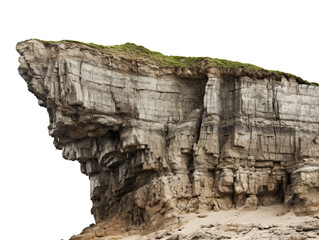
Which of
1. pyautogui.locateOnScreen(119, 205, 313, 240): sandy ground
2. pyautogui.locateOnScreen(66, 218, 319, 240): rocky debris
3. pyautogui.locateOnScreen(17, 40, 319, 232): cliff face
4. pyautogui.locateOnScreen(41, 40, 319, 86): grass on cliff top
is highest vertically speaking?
pyautogui.locateOnScreen(41, 40, 319, 86): grass on cliff top

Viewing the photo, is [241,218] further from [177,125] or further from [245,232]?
[177,125]

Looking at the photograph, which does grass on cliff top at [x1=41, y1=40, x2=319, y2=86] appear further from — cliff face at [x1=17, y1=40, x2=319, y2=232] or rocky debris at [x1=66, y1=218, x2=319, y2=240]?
rocky debris at [x1=66, y1=218, x2=319, y2=240]

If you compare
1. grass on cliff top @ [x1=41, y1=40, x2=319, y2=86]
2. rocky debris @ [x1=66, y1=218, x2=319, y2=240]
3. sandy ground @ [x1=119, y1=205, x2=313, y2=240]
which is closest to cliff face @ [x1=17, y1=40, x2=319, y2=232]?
grass on cliff top @ [x1=41, y1=40, x2=319, y2=86]

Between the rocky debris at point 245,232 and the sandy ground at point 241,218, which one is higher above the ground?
the sandy ground at point 241,218

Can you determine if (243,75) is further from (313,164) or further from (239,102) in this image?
(313,164)

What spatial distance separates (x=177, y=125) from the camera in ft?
168

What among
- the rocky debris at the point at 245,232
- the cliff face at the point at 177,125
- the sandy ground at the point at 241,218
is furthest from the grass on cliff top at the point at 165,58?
the rocky debris at the point at 245,232

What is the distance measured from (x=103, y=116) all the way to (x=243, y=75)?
36.4 feet

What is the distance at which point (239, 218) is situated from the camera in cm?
4431

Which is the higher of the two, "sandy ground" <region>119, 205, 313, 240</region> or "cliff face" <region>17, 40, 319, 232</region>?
"cliff face" <region>17, 40, 319, 232</region>

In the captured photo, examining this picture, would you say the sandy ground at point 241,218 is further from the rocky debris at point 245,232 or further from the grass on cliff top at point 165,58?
the grass on cliff top at point 165,58

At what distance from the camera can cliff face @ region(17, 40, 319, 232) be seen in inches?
1879

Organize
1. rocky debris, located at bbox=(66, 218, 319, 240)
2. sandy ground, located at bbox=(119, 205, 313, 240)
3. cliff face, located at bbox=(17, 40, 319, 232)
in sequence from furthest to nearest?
cliff face, located at bbox=(17, 40, 319, 232)
sandy ground, located at bbox=(119, 205, 313, 240)
rocky debris, located at bbox=(66, 218, 319, 240)

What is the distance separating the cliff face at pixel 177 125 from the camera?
47719 millimetres
